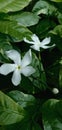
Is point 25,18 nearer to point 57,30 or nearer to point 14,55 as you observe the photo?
point 57,30

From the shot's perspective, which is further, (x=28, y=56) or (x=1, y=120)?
(x=28, y=56)

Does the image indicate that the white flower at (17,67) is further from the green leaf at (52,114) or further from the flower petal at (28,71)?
the green leaf at (52,114)

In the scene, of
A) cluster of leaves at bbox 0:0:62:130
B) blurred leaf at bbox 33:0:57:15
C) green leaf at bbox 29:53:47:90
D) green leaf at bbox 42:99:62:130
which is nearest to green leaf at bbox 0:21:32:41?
cluster of leaves at bbox 0:0:62:130

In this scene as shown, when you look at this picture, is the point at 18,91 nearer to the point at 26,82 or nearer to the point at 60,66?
the point at 26,82

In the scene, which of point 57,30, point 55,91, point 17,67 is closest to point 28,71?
point 17,67

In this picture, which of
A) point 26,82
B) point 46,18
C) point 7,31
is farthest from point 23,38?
point 46,18

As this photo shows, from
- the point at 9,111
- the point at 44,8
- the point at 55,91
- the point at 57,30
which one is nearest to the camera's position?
the point at 9,111

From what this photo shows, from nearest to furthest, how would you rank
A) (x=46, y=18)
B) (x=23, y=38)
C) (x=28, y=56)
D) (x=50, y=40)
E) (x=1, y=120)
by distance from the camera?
1. (x=1, y=120)
2. (x=28, y=56)
3. (x=23, y=38)
4. (x=50, y=40)
5. (x=46, y=18)
